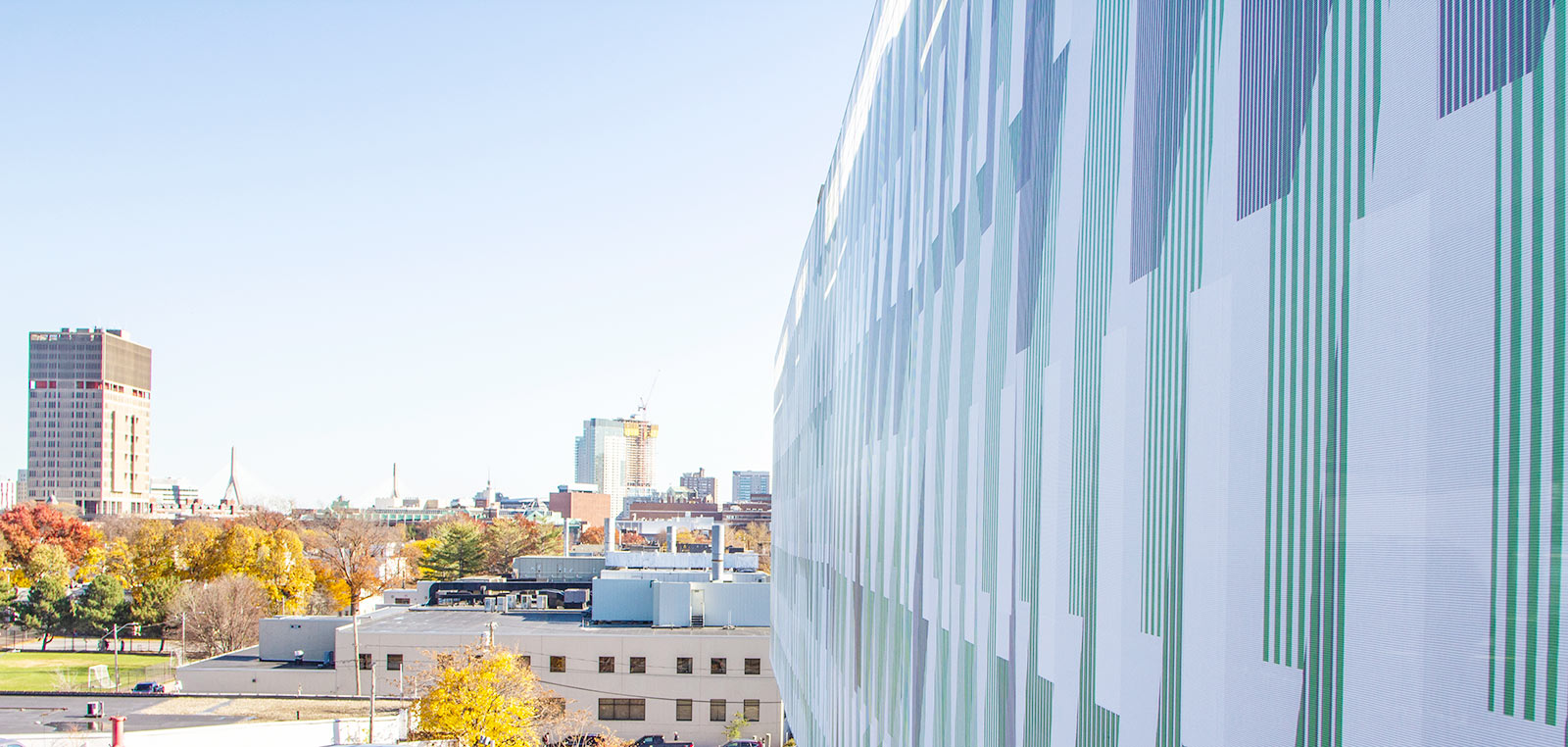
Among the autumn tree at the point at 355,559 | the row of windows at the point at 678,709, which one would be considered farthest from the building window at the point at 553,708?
the autumn tree at the point at 355,559

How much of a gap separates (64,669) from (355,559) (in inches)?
787

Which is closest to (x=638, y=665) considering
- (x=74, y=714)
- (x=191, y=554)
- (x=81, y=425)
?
(x=74, y=714)

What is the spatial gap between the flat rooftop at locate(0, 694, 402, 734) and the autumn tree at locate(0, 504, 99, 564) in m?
62.9

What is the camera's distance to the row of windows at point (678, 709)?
1704 inches

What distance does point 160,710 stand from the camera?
117ft

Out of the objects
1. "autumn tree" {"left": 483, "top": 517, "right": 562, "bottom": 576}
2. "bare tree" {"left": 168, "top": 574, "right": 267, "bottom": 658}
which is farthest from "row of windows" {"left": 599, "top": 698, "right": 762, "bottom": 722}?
"autumn tree" {"left": 483, "top": 517, "right": 562, "bottom": 576}

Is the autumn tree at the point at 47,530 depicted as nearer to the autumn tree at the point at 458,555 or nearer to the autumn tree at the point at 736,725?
the autumn tree at the point at 458,555

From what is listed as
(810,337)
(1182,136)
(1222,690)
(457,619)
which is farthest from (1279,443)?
(457,619)

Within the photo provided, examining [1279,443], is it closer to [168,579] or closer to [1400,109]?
[1400,109]

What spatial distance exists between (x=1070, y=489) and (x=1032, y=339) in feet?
4.77

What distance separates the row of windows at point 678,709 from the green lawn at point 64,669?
76.0 feet

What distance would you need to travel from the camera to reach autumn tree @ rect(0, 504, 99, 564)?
90.7m

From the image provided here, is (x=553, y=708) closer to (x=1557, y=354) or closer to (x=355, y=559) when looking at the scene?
(x=1557, y=354)

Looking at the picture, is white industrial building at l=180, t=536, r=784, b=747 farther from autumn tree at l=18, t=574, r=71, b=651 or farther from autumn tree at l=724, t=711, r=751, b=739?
autumn tree at l=18, t=574, r=71, b=651
